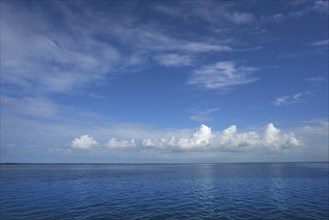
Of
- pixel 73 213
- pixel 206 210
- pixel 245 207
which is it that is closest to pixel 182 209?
pixel 206 210

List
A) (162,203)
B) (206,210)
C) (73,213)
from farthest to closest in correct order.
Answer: (162,203)
(206,210)
(73,213)

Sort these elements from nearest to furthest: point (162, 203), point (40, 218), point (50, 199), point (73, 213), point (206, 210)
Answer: point (40, 218), point (73, 213), point (206, 210), point (162, 203), point (50, 199)

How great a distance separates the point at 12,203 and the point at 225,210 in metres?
39.3

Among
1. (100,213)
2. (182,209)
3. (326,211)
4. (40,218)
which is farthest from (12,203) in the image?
(326,211)

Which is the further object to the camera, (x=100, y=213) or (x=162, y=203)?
(x=162, y=203)

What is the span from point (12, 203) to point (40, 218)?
17147 millimetres

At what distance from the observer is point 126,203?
51719 millimetres

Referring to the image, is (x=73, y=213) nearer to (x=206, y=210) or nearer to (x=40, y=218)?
(x=40, y=218)

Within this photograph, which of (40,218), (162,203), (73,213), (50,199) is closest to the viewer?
(40,218)

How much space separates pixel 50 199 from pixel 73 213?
17014 mm

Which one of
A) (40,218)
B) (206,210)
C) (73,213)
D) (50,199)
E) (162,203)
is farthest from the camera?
(50,199)

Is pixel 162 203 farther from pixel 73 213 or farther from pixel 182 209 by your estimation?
pixel 73 213

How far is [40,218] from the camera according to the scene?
127ft

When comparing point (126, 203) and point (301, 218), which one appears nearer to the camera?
point (301, 218)
